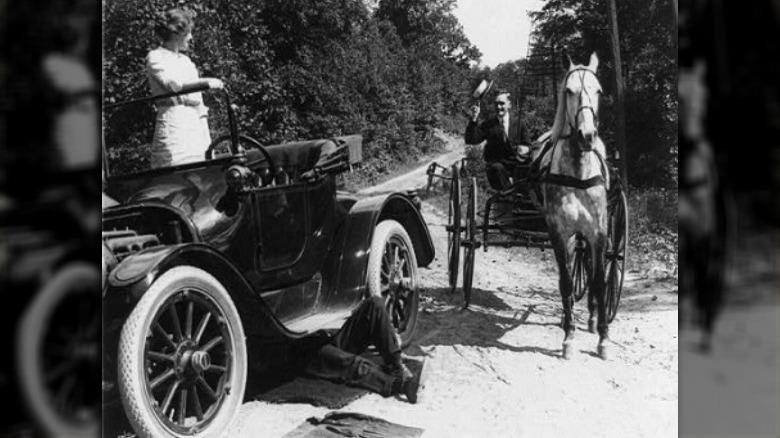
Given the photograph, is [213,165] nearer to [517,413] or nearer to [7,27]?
[7,27]

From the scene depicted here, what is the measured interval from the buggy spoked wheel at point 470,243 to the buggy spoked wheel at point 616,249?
58 centimetres

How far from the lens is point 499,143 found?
9.96 ft

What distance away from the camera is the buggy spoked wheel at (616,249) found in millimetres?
3053

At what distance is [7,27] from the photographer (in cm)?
212

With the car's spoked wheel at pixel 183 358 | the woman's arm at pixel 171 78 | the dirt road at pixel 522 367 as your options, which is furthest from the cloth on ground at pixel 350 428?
the woman's arm at pixel 171 78

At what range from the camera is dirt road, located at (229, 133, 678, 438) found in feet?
9.18

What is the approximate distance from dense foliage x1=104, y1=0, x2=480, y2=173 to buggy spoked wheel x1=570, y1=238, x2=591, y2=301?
879 millimetres

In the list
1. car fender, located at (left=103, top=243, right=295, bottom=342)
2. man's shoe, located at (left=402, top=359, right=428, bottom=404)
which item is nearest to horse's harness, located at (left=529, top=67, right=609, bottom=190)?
man's shoe, located at (left=402, top=359, right=428, bottom=404)

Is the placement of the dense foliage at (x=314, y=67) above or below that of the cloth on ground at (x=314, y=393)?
above

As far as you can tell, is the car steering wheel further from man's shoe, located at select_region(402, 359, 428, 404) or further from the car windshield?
man's shoe, located at select_region(402, 359, 428, 404)

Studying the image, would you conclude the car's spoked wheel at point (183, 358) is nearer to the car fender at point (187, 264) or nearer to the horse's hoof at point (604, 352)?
the car fender at point (187, 264)

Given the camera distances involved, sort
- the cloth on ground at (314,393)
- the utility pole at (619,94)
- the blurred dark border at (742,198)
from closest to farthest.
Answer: the blurred dark border at (742,198) < the cloth on ground at (314,393) < the utility pole at (619,94)

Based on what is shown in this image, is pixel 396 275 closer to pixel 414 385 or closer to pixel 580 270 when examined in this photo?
pixel 414 385

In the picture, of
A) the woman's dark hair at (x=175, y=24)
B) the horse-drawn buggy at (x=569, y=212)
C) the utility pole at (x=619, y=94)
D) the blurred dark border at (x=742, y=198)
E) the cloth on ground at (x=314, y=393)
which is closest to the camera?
the blurred dark border at (x=742, y=198)
